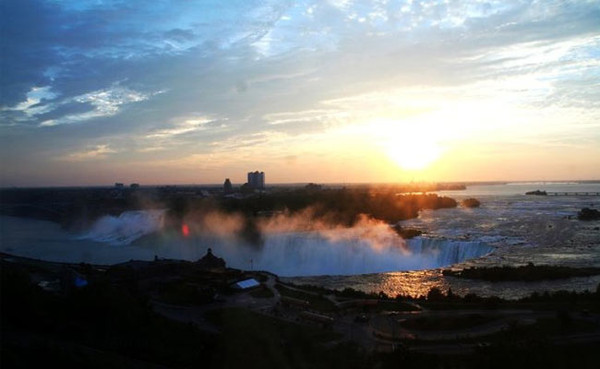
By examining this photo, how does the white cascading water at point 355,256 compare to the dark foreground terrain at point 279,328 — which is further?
the white cascading water at point 355,256

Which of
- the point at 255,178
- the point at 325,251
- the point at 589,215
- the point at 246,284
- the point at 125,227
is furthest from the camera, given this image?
the point at 255,178

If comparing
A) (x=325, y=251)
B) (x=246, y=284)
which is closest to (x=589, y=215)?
(x=325, y=251)

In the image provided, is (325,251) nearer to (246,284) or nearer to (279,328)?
(246,284)

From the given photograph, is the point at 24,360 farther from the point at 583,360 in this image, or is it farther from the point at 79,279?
the point at 583,360

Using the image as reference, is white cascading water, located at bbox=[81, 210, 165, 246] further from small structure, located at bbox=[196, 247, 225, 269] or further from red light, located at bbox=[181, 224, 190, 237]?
small structure, located at bbox=[196, 247, 225, 269]

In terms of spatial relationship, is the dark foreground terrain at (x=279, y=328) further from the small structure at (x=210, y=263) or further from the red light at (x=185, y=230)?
the red light at (x=185, y=230)

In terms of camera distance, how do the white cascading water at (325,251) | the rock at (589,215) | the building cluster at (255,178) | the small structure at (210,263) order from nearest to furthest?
1. the small structure at (210,263)
2. the white cascading water at (325,251)
3. the rock at (589,215)
4. the building cluster at (255,178)

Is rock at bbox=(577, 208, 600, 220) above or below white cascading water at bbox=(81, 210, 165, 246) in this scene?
above

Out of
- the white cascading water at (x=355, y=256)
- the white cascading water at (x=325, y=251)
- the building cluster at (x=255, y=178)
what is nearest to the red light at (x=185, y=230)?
the white cascading water at (x=325, y=251)

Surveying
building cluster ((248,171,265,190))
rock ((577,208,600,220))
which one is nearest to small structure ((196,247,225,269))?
rock ((577,208,600,220))
